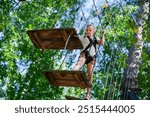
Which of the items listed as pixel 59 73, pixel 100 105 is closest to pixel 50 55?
pixel 59 73

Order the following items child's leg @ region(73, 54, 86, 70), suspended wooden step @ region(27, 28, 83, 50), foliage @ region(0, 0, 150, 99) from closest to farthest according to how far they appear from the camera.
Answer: suspended wooden step @ region(27, 28, 83, 50), child's leg @ region(73, 54, 86, 70), foliage @ region(0, 0, 150, 99)

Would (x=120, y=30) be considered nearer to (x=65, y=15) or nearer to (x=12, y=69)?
(x=65, y=15)

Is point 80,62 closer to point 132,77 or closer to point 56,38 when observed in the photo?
point 56,38

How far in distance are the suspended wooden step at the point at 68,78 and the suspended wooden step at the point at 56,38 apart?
610 millimetres

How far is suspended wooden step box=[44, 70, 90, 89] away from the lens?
6592mm

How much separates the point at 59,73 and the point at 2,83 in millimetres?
12740

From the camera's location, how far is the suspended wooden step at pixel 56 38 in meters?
A: 7.02

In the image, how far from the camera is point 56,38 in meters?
7.34

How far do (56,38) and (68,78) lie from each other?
805 mm

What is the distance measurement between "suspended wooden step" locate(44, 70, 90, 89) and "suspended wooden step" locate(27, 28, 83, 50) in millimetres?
610

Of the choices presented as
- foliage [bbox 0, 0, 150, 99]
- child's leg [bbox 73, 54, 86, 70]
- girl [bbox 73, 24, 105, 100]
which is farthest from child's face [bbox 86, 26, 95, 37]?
foliage [bbox 0, 0, 150, 99]

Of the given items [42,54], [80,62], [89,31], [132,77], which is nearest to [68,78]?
[80,62]

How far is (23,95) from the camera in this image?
18.8 m

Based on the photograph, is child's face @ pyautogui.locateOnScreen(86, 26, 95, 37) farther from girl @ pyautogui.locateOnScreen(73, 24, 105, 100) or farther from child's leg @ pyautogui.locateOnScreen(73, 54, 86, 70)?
child's leg @ pyautogui.locateOnScreen(73, 54, 86, 70)
